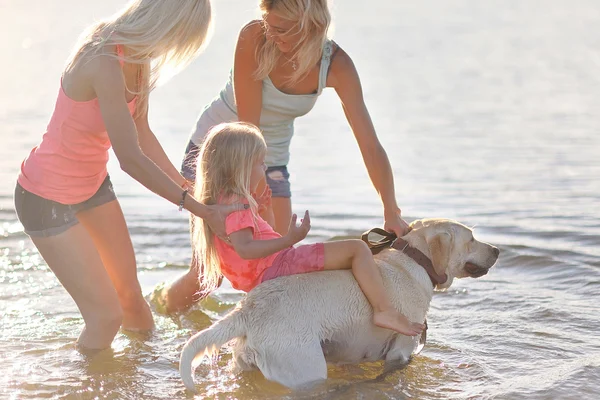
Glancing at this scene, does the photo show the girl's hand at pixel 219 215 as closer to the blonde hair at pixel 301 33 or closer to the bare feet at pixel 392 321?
the bare feet at pixel 392 321

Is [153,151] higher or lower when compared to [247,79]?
lower

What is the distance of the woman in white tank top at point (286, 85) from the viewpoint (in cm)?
554

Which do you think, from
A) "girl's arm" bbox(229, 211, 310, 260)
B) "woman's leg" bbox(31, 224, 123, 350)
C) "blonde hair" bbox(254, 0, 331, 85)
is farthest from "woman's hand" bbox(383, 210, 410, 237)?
"woman's leg" bbox(31, 224, 123, 350)

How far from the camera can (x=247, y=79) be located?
5.75 meters

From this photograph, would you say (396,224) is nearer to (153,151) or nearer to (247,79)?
(247,79)

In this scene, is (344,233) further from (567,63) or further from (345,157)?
(567,63)

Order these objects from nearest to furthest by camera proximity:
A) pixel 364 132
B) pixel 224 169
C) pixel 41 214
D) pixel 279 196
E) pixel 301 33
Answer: pixel 224 169 < pixel 41 214 < pixel 301 33 < pixel 364 132 < pixel 279 196

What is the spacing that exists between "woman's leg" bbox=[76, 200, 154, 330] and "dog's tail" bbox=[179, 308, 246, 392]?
3.90ft

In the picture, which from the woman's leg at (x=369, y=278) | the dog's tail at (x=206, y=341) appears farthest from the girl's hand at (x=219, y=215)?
the woman's leg at (x=369, y=278)

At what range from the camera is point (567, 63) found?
19.4 meters

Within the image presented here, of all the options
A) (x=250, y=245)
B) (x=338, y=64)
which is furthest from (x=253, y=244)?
(x=338, y=64)

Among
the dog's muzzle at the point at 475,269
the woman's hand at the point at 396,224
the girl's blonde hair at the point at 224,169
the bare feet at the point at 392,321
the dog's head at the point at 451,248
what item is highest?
the girl's blonde hair at the point at 224,169

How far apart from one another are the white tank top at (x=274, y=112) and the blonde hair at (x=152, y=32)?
939 millimetres

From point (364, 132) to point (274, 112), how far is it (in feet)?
2.11
